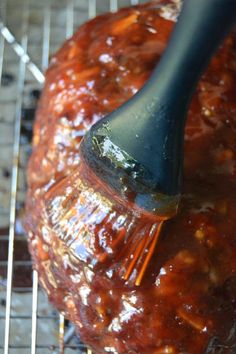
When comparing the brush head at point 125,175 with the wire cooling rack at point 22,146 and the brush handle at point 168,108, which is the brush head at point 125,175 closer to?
the brush handle at point 168,108

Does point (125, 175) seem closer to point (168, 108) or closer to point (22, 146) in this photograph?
point (168, 108)

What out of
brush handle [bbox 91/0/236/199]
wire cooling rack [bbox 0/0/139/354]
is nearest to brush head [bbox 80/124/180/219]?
brush handle [bbox 91/0/236/199]

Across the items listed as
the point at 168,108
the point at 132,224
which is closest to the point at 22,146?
the point at 132,224

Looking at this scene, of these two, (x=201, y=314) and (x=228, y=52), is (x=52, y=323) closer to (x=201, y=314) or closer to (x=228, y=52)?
(x=201, y=314)

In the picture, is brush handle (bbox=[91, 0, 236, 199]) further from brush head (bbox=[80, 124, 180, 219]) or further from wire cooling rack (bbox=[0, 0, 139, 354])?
wire cooling rack (bbox=[0, 0, 139, 354])

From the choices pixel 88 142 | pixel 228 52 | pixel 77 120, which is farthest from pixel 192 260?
pixel 228 52
